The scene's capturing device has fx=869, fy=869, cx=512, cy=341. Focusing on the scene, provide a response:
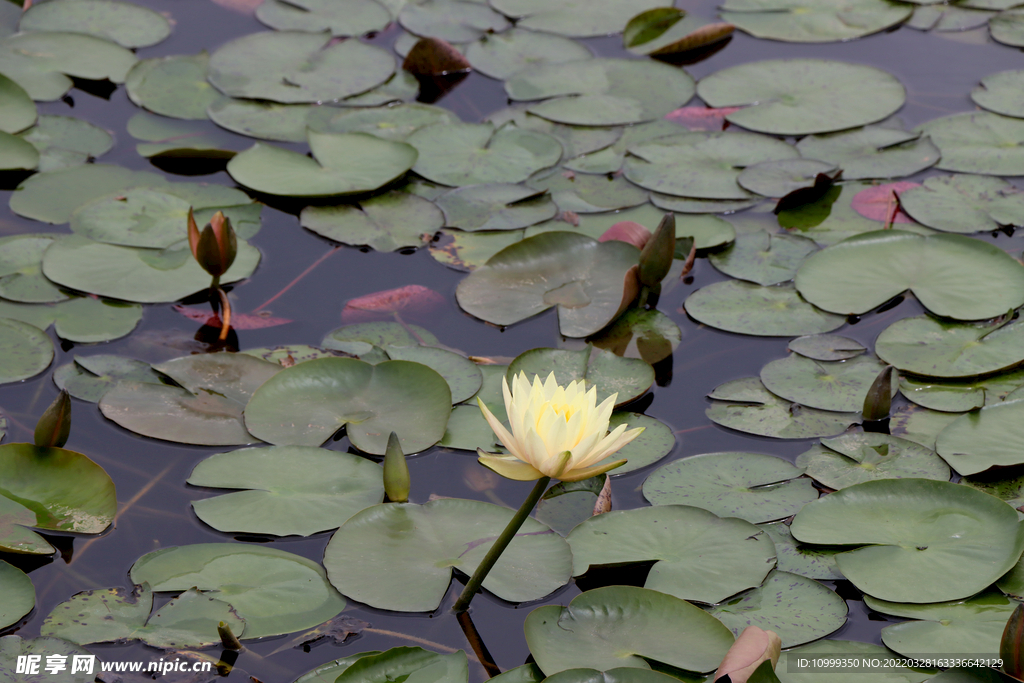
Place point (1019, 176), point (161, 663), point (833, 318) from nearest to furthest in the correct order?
point (161, 663) < point (833, 318) < point (1019, 176)

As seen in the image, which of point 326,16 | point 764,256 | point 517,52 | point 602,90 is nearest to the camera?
point 764,256

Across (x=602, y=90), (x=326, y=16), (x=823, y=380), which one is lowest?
(x=823, y=380)

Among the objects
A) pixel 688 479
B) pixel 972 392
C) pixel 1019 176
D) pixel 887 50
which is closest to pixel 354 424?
pixel 688 479

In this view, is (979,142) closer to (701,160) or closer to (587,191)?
(701,160)

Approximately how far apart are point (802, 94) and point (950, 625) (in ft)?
8.81

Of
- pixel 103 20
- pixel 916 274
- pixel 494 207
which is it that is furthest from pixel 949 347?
pixel 103 20

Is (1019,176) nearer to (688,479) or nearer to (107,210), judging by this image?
(688,479)

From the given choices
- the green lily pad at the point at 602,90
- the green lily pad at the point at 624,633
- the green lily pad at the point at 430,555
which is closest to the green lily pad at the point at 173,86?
the green lily pad at the point at 602,90

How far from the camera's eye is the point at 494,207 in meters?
3.30

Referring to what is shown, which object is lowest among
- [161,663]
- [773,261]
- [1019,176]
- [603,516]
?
[161,663]

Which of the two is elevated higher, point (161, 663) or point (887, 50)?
point (887, 50)

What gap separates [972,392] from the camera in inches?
99.6

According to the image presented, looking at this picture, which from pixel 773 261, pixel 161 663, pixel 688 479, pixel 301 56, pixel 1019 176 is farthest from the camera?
pixel 301 56

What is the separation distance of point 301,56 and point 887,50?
286 centimetres
